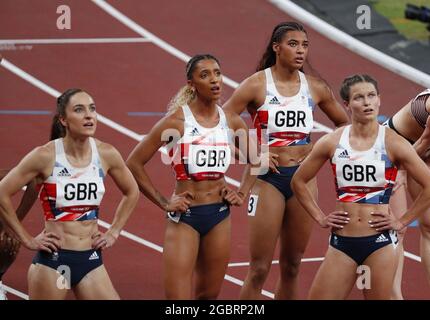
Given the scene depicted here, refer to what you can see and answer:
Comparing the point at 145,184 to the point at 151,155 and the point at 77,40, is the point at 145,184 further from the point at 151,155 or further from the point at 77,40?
the point at 77,40

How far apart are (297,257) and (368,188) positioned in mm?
1326

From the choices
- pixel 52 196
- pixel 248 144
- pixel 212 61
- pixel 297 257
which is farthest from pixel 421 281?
pixel 52 196

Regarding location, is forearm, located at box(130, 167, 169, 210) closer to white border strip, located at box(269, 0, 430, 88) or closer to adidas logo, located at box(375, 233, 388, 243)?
adidas logo, located at box(375, 233, 388, 243)

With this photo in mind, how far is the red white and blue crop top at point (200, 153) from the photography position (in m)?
8.55

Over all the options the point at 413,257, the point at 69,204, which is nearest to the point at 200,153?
the point at 69,204

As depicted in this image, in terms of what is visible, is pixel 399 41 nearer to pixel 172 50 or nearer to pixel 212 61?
pixel 172 50

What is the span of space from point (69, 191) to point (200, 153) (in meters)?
1.00

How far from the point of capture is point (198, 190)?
339 inches


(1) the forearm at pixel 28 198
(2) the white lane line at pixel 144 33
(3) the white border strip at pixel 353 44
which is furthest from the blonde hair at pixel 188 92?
(3) the white border strip at pixel 353 44

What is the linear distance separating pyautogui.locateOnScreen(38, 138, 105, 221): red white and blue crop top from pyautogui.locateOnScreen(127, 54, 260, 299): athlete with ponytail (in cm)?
60

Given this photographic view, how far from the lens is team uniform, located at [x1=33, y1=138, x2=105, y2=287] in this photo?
8.12m

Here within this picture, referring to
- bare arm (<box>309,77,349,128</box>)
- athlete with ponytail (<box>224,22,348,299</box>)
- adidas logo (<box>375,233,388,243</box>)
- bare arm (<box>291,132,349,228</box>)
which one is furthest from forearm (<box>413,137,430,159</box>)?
adidas logo (<box>375,233,388,243</box>)

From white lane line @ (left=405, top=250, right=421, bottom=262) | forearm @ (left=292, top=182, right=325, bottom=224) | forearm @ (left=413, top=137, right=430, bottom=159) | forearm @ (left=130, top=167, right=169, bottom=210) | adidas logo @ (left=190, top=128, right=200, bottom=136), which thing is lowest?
white lane line @ (left=405, top=250, right=421, bottom=262)

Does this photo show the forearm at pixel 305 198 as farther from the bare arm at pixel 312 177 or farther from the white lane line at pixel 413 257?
the white lane line at pixel 413 257
